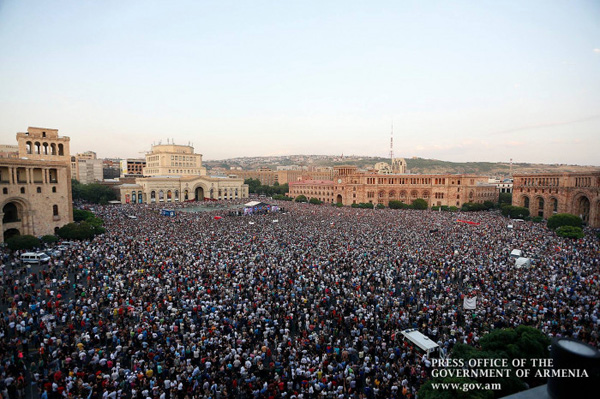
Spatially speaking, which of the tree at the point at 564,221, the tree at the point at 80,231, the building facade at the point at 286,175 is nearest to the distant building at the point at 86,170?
the building facade at the point at 286,175

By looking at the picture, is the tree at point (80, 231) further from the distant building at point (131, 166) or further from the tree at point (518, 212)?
the distant building at point (131, 166)

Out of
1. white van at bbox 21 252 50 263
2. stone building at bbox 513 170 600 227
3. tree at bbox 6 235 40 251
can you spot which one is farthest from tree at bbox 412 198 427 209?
tree at bbox 6 235 40 251

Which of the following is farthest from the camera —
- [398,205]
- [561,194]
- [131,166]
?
[131,166]

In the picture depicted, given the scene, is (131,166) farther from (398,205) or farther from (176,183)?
(398,205)

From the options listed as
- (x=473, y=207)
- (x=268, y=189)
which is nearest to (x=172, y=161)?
(x=268, y=189)

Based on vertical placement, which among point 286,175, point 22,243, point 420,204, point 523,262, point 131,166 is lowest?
point 420,204

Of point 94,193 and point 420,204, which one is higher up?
point 94,193
